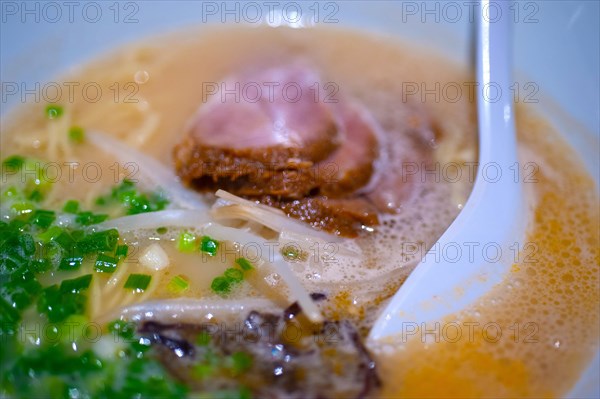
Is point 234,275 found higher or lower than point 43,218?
lower

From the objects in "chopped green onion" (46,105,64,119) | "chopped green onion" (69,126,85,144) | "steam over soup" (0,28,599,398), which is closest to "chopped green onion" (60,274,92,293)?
"steam over soup" (0,28,599,398)

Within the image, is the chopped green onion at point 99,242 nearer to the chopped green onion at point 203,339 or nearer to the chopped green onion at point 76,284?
the chopped green onion at point 76,284

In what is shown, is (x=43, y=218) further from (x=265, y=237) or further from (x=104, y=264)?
(x=265, y=237)

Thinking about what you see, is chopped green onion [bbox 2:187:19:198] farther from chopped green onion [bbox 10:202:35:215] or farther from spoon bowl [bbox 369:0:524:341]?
spoon bowl [bbox 369:0:524:341]

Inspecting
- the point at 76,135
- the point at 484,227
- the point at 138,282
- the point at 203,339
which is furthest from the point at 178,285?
the point at 484,227

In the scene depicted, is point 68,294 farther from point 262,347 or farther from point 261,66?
point 261,66

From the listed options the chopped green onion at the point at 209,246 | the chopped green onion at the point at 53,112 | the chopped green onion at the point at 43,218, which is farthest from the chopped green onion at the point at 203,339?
the chopped green onion at the point at 53,112

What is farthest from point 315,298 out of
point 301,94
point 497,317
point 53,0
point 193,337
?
point 53,0
